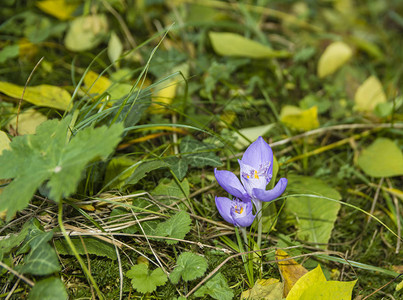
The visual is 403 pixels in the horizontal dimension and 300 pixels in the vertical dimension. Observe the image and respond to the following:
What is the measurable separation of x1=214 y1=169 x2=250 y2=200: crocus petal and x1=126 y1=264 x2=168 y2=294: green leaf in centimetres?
36

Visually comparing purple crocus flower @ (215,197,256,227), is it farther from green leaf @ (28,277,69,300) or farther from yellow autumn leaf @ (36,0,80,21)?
yellow autumn leaf @ (36,0,80,21)

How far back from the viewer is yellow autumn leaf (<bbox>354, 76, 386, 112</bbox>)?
2158 millimetres

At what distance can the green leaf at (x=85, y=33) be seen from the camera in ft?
7.19

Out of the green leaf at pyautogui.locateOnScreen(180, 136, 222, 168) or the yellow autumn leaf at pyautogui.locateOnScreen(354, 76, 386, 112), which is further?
the yellow autumn leaf at pyautogui.locateOnScreen(354, 76, 386, 112)

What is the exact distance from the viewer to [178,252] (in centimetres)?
137

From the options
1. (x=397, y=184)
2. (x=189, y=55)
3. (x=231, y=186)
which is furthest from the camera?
(x=189, y=55)

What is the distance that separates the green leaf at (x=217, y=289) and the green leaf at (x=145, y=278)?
128 mm

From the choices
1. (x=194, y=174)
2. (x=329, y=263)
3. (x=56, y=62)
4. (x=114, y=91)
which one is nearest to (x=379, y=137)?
(x=329, y=263)

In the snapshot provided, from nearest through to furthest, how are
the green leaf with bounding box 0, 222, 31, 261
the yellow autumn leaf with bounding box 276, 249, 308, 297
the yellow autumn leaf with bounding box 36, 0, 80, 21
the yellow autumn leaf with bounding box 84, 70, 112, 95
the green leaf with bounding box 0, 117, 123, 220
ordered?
the green leaf with bounding box 0, 117, 123, 220 < the green leaf with bounding box 0, 222, 31, 261 < the yellow autumn leaf with bounding box 276, 249, 308, 297 < the yellow autumn leaf with bounding box 84, 70, 112, 95 < the yellow autumn leaf with bounding box 36, 0, 80, 21

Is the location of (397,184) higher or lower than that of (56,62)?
lower

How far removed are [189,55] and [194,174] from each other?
36.7 inches

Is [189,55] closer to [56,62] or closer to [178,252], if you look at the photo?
[56,62]

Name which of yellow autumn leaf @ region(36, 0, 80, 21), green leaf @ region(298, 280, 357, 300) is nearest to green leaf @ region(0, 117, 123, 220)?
green leaf @ region(298, 280, 357, 300)

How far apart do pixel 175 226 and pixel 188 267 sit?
0.16m
